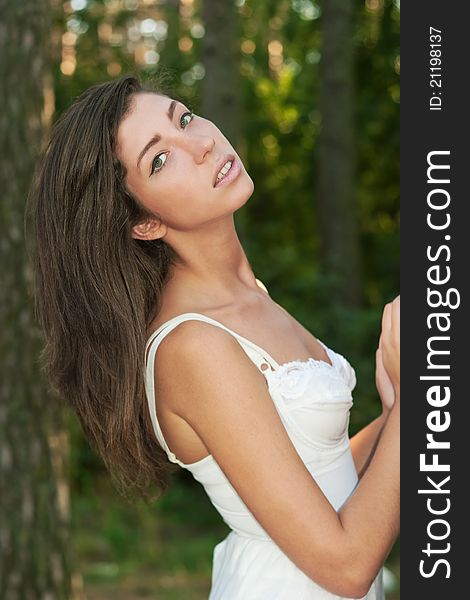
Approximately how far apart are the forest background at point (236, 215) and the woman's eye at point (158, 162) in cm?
53

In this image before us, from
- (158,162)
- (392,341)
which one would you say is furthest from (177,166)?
(392,341)

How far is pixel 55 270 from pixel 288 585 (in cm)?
83

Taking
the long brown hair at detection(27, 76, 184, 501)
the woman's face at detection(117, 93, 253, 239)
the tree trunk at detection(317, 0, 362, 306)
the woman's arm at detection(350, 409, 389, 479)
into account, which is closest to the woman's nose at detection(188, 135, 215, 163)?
the woman's face at detection(117, 93, 253, 239)

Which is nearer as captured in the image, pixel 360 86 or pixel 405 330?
pixel 405 330

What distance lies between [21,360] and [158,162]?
1963 millimetres

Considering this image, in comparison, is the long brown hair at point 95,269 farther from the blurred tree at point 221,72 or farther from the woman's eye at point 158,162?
the blurred tree at point 221,72

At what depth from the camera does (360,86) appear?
416 inches

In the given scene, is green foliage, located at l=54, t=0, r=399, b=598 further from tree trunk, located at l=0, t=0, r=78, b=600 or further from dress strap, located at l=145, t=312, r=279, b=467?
dress strap, located at l=145, t=312, r=279, b=467

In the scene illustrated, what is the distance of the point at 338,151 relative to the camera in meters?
8.98

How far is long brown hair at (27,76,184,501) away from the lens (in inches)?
84.7

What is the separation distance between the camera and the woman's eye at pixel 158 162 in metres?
2.14

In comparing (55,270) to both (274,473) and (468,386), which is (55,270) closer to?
(274,473)

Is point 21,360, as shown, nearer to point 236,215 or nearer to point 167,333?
point 167,333

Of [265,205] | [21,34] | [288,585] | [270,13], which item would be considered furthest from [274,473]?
[265,205]
